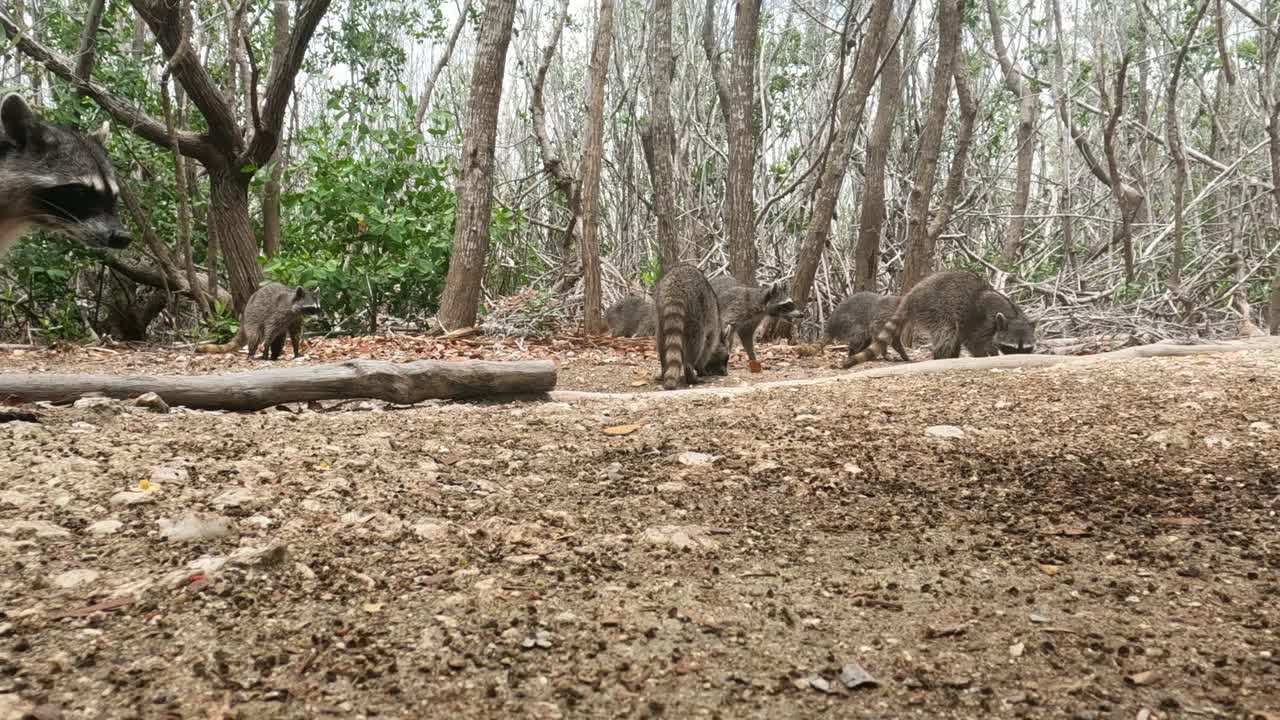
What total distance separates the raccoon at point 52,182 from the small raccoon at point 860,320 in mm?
6570

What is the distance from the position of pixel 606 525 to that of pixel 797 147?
11470 mm

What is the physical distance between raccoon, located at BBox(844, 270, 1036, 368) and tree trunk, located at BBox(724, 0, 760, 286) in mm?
2107

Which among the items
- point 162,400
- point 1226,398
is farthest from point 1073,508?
point 162,400

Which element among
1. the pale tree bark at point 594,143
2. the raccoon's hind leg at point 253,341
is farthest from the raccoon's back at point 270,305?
the pale tree bark at point 594,143

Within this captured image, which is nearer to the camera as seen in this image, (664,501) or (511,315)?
(664,501)

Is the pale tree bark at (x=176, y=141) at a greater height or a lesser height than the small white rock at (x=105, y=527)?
greater

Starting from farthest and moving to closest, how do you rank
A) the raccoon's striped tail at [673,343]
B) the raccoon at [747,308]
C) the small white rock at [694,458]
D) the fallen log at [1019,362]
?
the raccoon at [747,308]
the raccoon's striped tail at [673,343]
the fallen log at [1019,362]
the small white rock at [694,458]

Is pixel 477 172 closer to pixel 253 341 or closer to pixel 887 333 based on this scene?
pixel 253 341

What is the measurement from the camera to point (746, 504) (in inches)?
128

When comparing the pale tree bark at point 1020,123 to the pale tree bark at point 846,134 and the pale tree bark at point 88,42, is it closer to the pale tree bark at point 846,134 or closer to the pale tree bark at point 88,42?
the pale tree bark at point 846,134

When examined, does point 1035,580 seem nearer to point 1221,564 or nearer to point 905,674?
point 1221,564

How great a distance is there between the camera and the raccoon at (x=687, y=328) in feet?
22.5

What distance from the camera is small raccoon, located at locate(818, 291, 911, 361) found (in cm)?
916

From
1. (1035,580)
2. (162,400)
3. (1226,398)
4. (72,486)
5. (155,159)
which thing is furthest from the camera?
(155,159)
